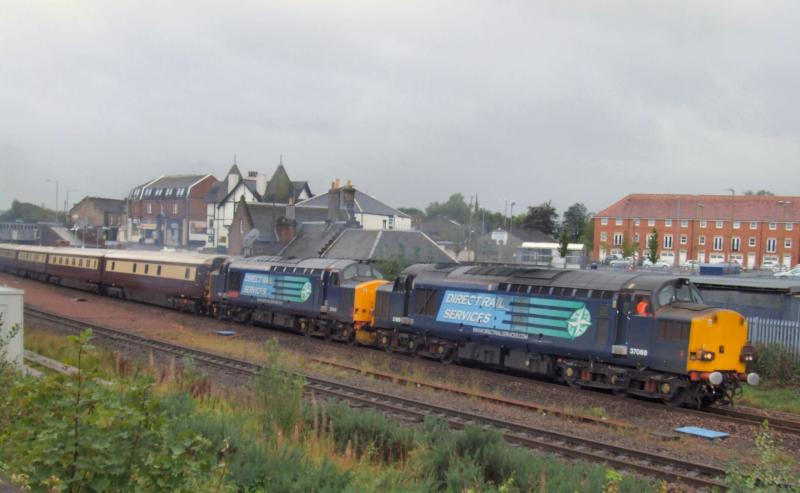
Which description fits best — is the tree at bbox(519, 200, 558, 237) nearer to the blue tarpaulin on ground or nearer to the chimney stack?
the chimney stack

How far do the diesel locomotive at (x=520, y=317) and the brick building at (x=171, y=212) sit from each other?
231 feet

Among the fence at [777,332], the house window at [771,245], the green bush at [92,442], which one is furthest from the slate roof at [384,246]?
the green bush at [92,442]

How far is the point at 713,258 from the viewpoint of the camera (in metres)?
85.8

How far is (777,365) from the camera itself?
2356 cm

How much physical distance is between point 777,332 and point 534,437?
45.6ft

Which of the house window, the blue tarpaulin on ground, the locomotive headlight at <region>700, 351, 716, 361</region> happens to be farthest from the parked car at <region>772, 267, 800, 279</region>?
the blue tarpaulin on ground

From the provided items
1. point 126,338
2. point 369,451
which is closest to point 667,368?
point 369,451

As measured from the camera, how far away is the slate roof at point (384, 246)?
56250 millimetres

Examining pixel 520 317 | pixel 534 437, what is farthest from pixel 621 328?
pixel 534 437

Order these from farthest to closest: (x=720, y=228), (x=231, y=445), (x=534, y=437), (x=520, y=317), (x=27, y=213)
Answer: (x=27, y=213)
(x=720, y=228)
(x=520, y=317)
(x=534, y=437)
(x=231, y=445)

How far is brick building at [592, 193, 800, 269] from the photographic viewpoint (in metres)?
83.1

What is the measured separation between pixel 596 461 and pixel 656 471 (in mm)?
1145

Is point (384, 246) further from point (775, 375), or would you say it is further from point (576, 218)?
point (576, 218)

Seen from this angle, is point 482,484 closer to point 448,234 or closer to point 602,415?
point 602,415
